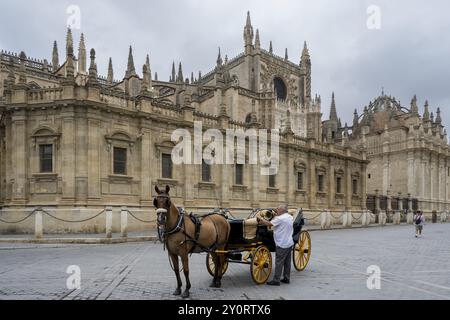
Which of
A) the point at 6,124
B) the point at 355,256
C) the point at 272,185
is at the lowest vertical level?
the point at 355,256

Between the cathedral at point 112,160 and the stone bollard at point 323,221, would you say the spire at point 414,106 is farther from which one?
the stone bollard at point 323,221

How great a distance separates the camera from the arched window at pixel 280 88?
2140 inches

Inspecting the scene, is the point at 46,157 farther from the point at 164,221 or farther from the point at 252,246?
the point at 164,221

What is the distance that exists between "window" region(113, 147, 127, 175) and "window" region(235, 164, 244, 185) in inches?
330

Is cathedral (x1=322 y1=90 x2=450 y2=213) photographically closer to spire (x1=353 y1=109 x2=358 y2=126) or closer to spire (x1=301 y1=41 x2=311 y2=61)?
spire (x1=353 y1=109 x2=358 y2=126)

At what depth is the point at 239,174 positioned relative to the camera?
1041 inches

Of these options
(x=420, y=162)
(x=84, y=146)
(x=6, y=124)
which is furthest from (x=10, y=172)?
(x=420, y=162)

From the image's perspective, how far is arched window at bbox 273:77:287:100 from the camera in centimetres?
5434

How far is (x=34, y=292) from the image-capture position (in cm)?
666

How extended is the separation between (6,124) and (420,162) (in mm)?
50505

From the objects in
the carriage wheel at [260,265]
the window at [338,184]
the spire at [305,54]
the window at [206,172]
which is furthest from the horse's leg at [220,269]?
the spire at [305,54]
